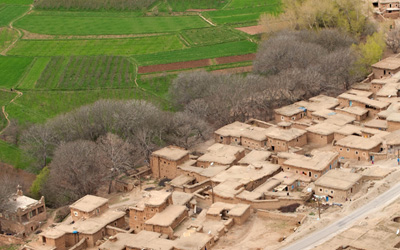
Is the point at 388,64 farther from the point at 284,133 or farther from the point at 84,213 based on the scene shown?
the point at 84,213

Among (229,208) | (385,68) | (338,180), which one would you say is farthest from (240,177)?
(385,68)

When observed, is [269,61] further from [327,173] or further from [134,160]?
[327,173]

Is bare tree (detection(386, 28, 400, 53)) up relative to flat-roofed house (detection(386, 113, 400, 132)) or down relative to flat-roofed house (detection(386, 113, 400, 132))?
up

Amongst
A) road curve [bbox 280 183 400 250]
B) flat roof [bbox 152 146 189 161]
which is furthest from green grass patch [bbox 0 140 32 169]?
road curve [bbox 280 183 400 250]

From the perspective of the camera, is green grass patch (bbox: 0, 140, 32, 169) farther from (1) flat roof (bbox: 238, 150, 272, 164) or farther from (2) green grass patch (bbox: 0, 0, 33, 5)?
(2) green grass patch (bbox: 0, 0, 33, 5)

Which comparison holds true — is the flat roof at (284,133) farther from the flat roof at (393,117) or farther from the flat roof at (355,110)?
the flat roof at (393,117)

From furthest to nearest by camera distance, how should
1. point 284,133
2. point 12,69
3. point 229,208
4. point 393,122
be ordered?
point 12,69, point 284,133, point 393,122, point 229,208
